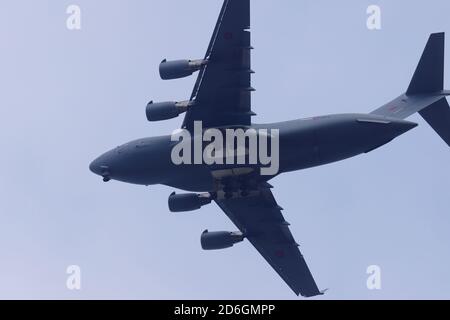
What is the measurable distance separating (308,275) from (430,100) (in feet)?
32.4

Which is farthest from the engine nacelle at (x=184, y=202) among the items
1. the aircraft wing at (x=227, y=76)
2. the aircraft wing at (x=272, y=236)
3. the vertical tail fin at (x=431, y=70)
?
the vertical tail fin at (x=431, y=70)

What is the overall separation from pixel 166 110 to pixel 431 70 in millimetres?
9658

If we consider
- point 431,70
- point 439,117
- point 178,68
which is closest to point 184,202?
point 178,68

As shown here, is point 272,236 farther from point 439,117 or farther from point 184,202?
point 439,117

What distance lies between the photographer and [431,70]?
31.4 m

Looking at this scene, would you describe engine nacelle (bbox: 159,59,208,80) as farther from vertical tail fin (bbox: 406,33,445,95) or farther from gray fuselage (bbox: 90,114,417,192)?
vertical tail fin (bbox: 406,33,445,95)

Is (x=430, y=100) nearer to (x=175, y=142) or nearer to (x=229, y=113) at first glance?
(x=229, y=113)

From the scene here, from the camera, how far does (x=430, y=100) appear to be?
1246 inches

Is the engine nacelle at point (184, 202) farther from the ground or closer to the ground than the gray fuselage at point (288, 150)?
closer to the ground

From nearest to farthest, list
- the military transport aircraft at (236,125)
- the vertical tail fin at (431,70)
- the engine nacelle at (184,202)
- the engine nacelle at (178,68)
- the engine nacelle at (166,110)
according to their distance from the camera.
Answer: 1. the military transport aircraft at (236,125)
2. the engine nacelle at (178,68)
3. the vertical tail fin at (431,70)
4. the engine nacelle at (166,110)
5. the engine nacelle at (184,202)

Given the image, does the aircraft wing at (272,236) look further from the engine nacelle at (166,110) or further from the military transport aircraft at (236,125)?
the engine nacelle at (166,110)

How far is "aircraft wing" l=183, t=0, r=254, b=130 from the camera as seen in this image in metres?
29.9

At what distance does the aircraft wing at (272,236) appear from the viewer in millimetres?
35938

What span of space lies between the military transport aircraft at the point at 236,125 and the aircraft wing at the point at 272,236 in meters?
1.19
